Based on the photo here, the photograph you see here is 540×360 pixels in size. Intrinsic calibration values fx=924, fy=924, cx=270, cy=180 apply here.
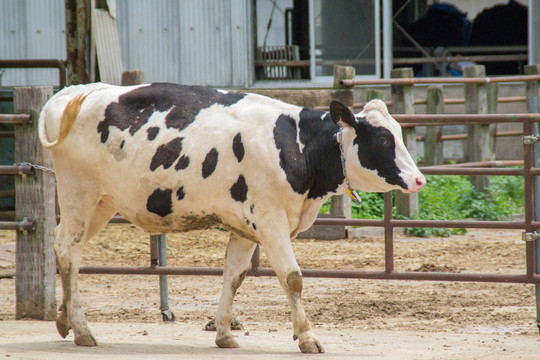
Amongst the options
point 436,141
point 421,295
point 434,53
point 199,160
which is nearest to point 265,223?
point 199,160

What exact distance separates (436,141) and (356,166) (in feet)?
23.5

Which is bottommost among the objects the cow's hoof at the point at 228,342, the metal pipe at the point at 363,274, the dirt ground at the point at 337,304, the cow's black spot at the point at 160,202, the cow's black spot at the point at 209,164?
the dirt ground at the point at 337,304

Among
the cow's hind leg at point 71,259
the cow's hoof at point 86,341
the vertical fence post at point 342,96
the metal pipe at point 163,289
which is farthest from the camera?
the vertical fence post at point 342,96

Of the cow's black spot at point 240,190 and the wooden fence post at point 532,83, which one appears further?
the wooden fence post at point 532,83

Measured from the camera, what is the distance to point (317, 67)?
15570 mm

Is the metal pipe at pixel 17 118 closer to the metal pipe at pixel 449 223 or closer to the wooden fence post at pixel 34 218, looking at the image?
the wooden fence post at pixel 34 218

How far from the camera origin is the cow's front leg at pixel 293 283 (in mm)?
5355

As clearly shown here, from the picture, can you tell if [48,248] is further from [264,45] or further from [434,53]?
[434,53]

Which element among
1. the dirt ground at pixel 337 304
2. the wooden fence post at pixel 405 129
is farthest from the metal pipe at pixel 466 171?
the wooden fence post at pixel 405 129

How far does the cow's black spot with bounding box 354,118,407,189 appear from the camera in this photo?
5.40 metres

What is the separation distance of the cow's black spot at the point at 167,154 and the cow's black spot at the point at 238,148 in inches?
13.2

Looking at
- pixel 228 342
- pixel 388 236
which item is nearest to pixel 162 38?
pixel 388 236

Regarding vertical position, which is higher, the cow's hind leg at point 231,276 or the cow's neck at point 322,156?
the cow's neck at point 322,156

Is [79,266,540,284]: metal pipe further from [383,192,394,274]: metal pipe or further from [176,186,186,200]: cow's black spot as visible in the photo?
[176,186,186,200]: cow's black spot
